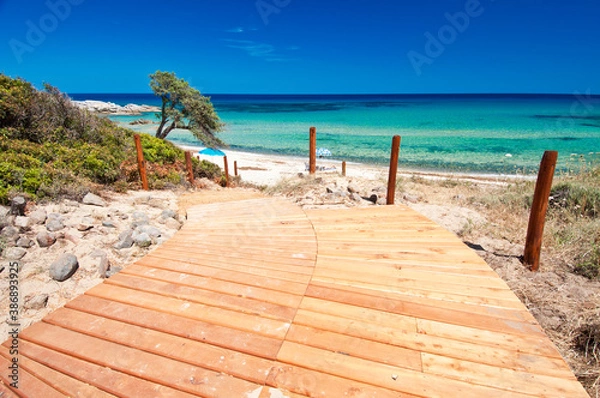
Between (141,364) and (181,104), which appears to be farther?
(181,104)

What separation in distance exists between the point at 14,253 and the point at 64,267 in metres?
0.73

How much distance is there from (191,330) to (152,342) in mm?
260

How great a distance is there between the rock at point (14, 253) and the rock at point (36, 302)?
2.57 ft

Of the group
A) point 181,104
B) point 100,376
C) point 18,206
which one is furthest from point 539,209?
point 181,104

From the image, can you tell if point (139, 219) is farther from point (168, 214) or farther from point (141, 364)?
point (141, 364)

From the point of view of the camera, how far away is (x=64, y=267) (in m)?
3.67

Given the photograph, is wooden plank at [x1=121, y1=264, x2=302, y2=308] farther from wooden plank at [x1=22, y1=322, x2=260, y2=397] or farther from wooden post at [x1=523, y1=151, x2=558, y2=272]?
wooden post at [x1=523, y1=151, x2=558, y2=272]

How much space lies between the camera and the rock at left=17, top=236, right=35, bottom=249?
395 centimetres

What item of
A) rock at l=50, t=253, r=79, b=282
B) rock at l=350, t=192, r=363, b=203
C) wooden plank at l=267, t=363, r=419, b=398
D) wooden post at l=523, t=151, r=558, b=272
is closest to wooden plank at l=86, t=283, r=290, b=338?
wooden plank at l=267, t=363, r=419, b=398

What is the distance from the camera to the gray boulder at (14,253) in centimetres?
376

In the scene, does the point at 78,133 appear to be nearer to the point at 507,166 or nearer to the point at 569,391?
the point at 569,391

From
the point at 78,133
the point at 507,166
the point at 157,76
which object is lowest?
the point at 507,166

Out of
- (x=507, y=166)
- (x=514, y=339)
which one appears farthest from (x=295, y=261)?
(x=507, y=166)

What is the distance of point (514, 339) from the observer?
2.22 meters
